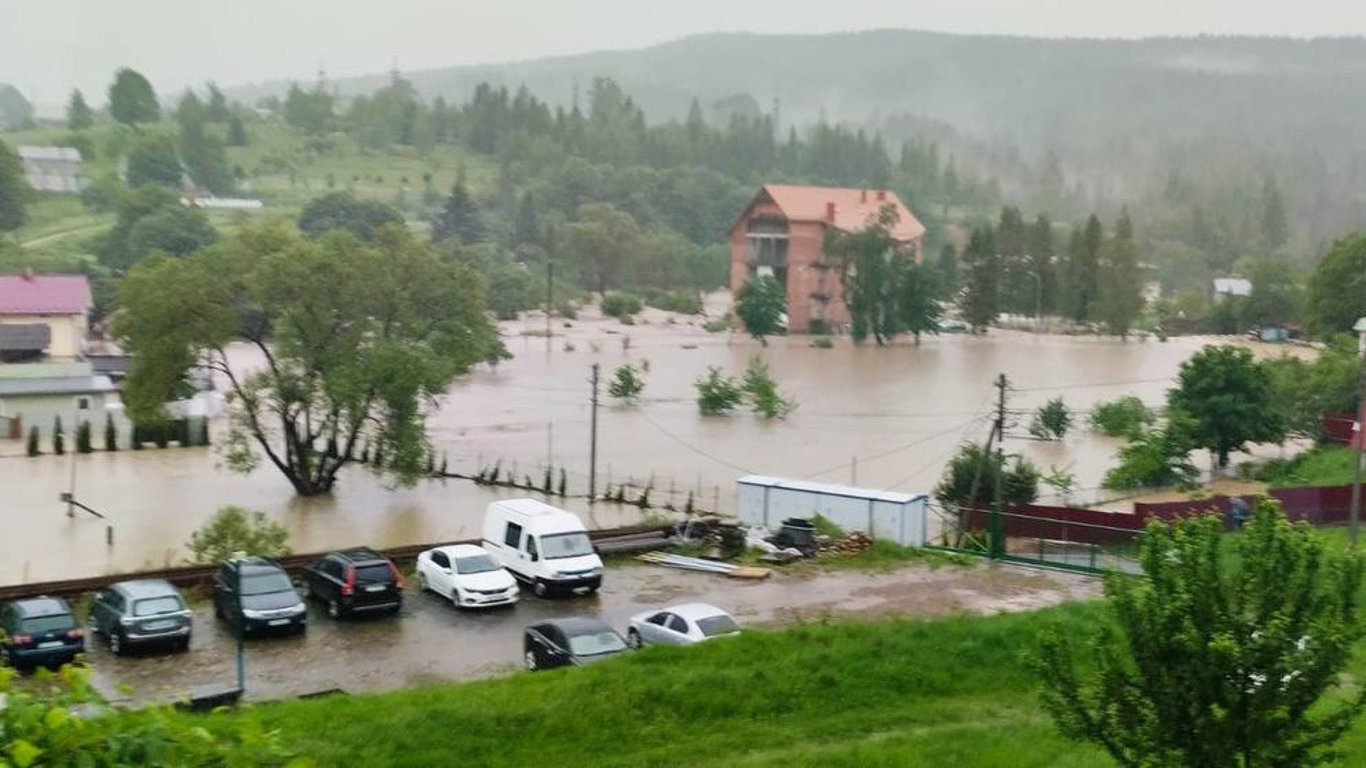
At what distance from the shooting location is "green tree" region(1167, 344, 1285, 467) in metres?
29.6

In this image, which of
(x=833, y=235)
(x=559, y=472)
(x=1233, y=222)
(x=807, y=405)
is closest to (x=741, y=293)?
(x=833, y=235)

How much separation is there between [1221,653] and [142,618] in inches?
434

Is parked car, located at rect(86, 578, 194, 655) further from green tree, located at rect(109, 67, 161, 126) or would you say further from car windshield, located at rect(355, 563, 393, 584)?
green tree, located at rect(109, 67, 161, 126)

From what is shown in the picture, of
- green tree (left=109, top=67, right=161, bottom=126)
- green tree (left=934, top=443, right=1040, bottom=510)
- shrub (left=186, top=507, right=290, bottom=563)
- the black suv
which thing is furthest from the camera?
green tree (left=109, top=67, right=161, bottom=126)

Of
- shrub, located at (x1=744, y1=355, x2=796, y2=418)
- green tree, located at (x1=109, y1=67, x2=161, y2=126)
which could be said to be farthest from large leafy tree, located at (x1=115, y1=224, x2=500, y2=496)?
green tree, located at (x1=109, y1=67, x2=161, y2=126)

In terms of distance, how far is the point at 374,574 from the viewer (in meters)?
15.1

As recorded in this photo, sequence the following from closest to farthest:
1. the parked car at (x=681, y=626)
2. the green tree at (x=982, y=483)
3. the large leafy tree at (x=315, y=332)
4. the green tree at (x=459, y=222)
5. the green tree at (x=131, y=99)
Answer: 1. the parked car at (x=681, y=626)
2. the green tree at (x=982, y=483)
3. the large leafy tree at (x=315, y=332)
4. the green tree at (x=459, y=222)
5. the green tree at (x=131, y=99)

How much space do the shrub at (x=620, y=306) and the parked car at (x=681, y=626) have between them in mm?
67072

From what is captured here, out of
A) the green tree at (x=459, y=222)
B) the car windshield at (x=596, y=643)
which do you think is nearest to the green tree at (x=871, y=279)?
the green tree at (x=459, y=222)

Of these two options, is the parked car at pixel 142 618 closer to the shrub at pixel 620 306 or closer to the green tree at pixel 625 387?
the green tree at pixel 625 387

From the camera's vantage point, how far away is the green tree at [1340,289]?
48.3 metres

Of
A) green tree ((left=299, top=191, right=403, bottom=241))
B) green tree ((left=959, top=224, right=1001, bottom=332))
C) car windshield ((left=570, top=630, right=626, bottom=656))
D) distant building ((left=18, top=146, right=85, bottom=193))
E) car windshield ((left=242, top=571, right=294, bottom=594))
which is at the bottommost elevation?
car windshield ((left=242, top=571, right=294, bottom=594))

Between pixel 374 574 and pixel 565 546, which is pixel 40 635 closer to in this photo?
pixel 374 574

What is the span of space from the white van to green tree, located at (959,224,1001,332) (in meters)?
62.1
